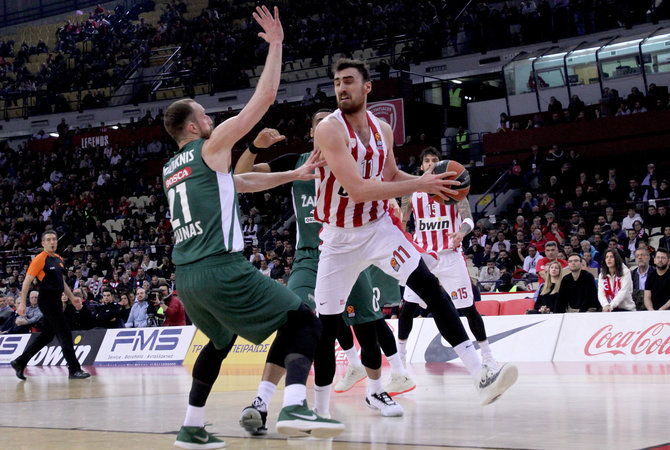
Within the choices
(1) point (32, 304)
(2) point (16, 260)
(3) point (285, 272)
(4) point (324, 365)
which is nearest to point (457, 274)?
(4) point (324, 365)

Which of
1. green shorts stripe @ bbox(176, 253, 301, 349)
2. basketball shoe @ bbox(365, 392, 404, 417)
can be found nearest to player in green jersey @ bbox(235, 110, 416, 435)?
basketball shoe @ bbox(365, 392, 404, 417)

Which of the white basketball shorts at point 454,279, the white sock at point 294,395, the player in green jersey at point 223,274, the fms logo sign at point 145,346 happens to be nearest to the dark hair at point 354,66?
the player in green jersey at point 223,274

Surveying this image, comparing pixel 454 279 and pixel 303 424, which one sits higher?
pixel 454 279

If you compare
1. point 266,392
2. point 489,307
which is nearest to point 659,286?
point 489,307

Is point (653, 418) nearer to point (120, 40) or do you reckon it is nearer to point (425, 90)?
point (425, 90)

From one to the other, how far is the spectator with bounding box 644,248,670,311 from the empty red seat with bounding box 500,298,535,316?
2446 millimetres

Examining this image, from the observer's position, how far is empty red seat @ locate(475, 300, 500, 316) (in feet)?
45.4

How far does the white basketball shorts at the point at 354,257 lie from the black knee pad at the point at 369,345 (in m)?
0.46

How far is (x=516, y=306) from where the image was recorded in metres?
13.7

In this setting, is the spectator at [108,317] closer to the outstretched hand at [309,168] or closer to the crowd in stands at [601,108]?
the outstretched hand at [309,168]

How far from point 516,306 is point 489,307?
463 millimetres

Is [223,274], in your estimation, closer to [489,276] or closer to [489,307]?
[489,307]

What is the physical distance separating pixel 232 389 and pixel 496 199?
15133 mm

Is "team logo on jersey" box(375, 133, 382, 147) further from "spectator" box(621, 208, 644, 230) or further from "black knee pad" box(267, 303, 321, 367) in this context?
"spectator" box(621, 208, 644, 230)
